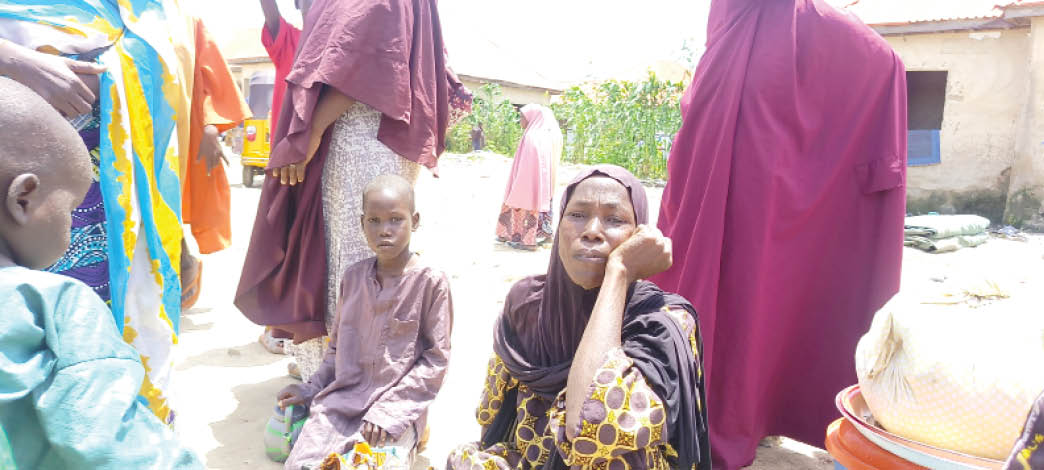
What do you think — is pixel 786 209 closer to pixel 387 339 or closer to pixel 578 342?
pixel 578 342

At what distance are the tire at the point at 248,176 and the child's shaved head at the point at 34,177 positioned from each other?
14.2 metres

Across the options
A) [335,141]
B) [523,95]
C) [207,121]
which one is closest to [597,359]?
[335,141]

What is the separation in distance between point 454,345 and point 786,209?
7.94 feet

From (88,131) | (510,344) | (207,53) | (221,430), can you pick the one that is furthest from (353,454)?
(207,53)

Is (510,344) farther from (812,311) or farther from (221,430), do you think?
(221,430)

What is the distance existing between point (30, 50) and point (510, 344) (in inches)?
66.7

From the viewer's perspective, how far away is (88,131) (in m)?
2.42

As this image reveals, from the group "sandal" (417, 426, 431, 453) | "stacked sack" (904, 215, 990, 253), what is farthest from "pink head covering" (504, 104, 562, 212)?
"sandal" (417, 426, 431, 453)

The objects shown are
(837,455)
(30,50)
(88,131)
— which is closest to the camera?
(837,455)

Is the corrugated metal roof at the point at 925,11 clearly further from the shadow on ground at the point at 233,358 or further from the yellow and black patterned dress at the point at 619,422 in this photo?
the yellow and black patterned dress at the point at 619,422

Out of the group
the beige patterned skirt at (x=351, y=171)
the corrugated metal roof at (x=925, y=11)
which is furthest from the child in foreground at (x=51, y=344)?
the corrugated metal roof at (x=925, y=11)

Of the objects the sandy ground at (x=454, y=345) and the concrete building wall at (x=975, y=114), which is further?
the concrete building wall at (x=975, y=114)

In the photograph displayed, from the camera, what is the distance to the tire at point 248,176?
14.9 m

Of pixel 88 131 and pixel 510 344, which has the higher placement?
pixel 88 131
